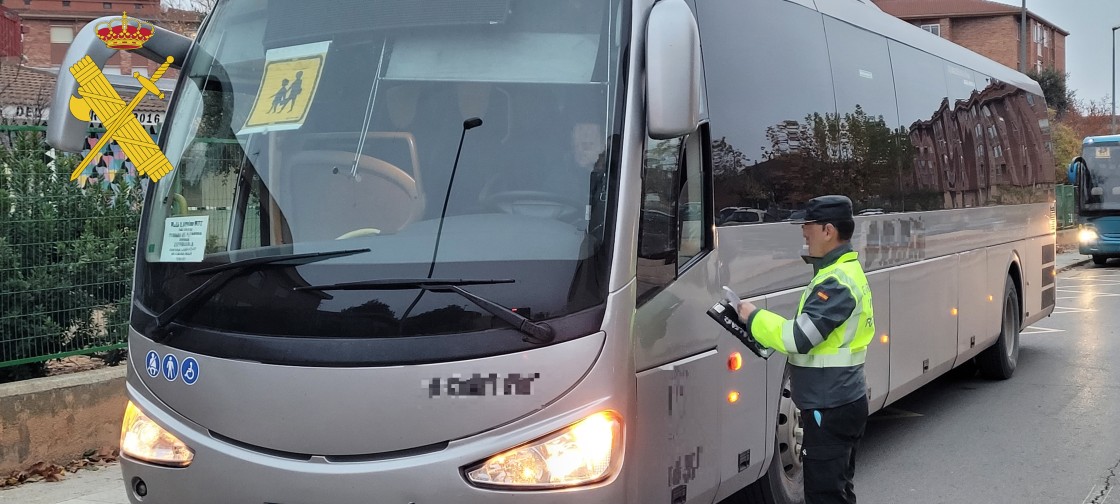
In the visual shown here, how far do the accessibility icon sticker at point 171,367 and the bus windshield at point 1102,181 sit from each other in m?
26.6

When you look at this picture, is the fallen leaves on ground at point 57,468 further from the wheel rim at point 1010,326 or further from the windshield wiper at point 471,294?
the wheel rim at point 1010,326

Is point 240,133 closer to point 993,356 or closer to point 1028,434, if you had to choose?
point 1028,434

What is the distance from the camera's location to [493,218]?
12.1 feet

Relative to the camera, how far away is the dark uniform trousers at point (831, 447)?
14.4ft

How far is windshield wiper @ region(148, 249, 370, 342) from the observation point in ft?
12.0

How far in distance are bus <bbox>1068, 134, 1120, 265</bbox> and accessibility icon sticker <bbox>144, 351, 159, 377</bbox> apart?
26068 millimetres

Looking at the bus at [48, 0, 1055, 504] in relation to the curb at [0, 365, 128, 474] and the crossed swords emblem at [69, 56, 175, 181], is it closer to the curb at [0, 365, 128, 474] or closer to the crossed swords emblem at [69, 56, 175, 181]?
the crossed swords emblem at [69, 56, 175, 181]

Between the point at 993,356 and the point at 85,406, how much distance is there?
26.5ft

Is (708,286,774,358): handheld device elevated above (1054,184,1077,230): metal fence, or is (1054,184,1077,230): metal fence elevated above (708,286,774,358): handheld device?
(708,286,774,358): handheld device

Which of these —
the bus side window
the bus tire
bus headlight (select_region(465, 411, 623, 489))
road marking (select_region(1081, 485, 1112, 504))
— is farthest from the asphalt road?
bus headlight (select_region(465, 411, 623, 489))

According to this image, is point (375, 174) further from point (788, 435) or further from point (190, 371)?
point (788, 435)

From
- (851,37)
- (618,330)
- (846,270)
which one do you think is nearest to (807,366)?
(846,270)

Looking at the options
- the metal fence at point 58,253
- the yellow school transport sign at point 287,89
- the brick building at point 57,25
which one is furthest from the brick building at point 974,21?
the yellow school transport sign at point 287,89

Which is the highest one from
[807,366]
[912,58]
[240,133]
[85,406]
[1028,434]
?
[912,58]
